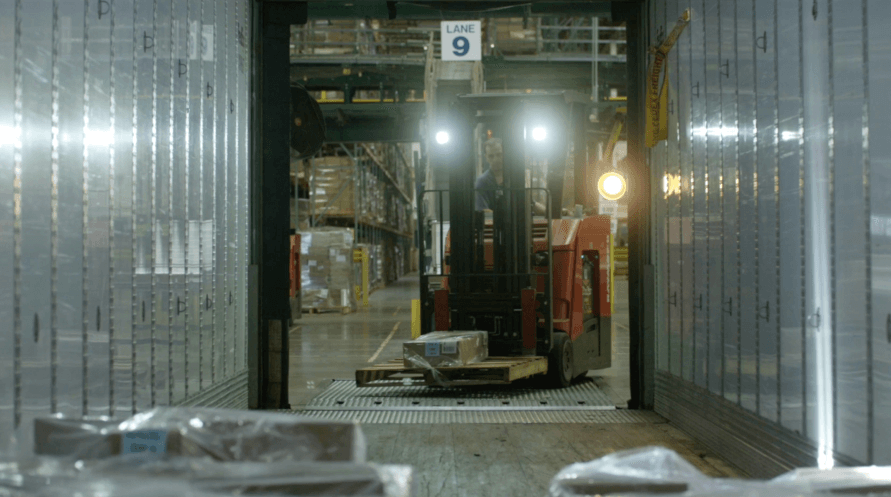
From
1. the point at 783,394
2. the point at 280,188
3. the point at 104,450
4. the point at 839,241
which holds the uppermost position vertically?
the point at 280,188

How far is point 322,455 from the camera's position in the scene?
5.74 ft

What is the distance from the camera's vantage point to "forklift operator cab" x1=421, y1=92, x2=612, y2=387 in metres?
7.49

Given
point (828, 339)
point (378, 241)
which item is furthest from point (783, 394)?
point (378, 241)

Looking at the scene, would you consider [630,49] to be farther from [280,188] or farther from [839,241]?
[839,241]

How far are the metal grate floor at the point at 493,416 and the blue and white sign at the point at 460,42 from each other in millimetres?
4577

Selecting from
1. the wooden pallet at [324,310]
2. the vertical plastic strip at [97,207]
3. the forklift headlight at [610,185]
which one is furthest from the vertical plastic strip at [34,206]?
the wooden pallet at [324,310]

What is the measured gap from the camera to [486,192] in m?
7.54

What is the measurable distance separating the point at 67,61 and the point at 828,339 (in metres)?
3.27

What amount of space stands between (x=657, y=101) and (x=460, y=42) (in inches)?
151

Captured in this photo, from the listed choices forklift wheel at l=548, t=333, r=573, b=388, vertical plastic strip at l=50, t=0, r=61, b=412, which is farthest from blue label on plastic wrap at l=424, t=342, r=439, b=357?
vertical plastic strip at l=50, t=0, r=61, b=412

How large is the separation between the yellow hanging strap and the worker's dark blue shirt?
6.50 feet

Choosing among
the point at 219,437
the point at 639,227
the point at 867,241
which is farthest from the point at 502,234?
the point at 219,437

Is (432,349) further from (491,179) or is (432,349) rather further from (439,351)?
(491,179)

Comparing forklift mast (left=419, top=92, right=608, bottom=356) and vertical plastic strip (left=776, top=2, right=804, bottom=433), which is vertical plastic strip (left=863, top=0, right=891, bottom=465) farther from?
forklift mast (left=419, top=92, right=608, bottom=356)
